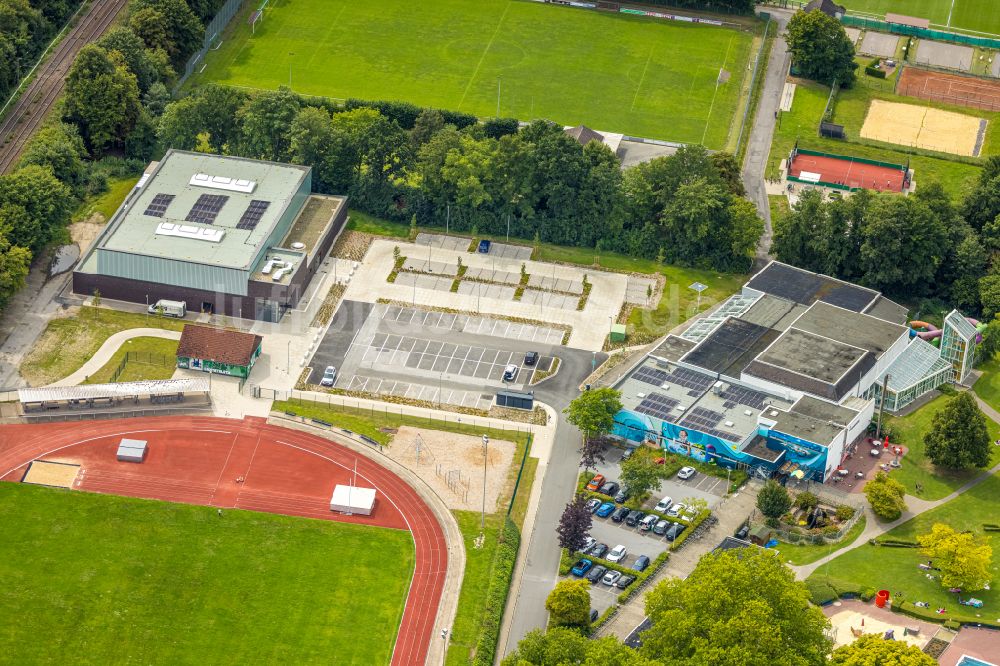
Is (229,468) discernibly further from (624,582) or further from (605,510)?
(624,582)

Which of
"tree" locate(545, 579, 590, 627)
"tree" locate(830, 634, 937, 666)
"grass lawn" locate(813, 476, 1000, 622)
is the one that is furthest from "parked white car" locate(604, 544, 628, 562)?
"tree" locate(830, 634, 937, 666)

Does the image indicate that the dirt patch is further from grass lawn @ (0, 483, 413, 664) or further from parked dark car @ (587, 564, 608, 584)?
parked dark car @ (587, 564, 608, 584)

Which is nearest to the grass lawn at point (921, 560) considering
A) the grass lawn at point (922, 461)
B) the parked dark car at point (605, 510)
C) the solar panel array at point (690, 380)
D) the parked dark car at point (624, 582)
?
the grass lawn at point (922, 461)

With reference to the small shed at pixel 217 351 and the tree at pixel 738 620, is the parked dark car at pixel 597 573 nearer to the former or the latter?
the tree at pixel 738 620

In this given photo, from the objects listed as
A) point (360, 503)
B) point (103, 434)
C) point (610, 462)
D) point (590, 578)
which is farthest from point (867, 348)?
point (103, 434)

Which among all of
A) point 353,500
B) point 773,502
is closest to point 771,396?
point 773,502

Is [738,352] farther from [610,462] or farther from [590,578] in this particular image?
[590,578]
